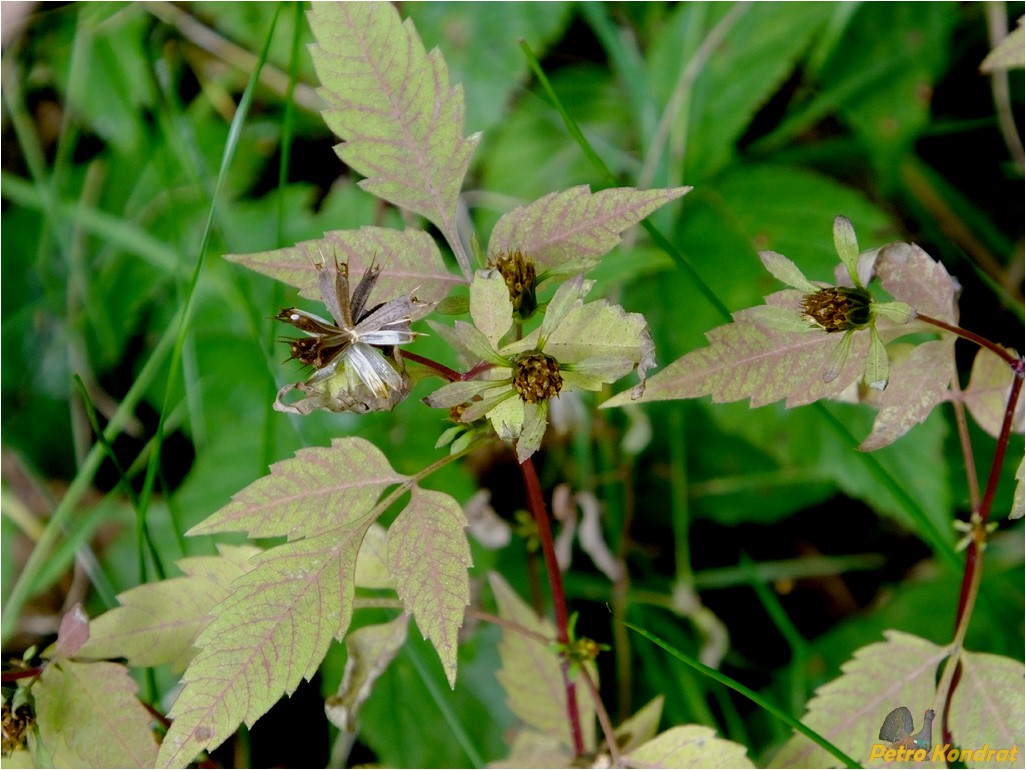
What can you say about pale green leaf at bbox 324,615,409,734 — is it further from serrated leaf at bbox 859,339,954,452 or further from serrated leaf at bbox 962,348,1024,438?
serrated leaf at bbox 962,348,1024,438

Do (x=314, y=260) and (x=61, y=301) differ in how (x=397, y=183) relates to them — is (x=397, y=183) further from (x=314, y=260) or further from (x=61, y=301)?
(x=61, y=301)

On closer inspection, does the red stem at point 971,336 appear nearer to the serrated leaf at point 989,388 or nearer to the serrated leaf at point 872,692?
the serrated leaf at point 989,388

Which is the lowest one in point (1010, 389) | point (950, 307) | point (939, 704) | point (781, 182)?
point (939, 704)

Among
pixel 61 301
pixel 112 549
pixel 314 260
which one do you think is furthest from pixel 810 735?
pixel 61 301

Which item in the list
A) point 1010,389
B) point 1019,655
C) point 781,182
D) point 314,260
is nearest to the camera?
point 314,260

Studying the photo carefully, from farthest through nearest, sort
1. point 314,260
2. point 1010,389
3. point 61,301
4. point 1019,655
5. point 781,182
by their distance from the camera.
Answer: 1. point 61,301
2. point 781,182
3. point 1019,655
4. point 1010,389
5. point 314,260

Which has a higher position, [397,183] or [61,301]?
[397,183]

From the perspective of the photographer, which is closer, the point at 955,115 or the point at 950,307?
the point at 950,307

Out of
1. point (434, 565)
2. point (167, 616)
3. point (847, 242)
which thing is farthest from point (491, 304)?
point (167, 616)

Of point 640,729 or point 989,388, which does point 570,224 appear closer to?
point 989,388
